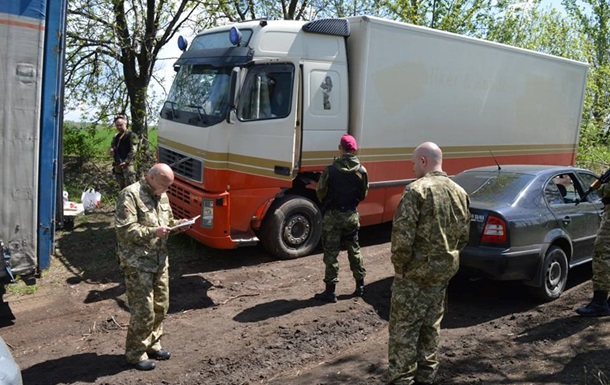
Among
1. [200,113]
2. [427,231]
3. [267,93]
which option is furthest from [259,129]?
[427,231]

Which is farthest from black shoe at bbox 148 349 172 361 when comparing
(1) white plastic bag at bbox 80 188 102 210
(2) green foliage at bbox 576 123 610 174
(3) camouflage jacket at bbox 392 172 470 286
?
(2) green foliage at bbox 576 123 610 174

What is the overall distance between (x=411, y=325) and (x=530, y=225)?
8.48ft

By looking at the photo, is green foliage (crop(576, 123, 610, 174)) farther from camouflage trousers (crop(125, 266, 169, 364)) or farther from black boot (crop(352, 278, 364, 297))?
camouflage trousers (crop(125, 266, 169, 364))

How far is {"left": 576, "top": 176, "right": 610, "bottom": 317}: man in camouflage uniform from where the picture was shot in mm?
5715

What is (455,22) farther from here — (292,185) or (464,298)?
(464,298)

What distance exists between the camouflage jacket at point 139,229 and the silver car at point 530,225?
3.33 metres

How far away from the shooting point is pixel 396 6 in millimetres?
16328

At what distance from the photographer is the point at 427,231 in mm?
4039

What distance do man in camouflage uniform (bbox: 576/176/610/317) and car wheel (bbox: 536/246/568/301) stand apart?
434 mm

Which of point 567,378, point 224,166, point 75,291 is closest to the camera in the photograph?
point 567,378

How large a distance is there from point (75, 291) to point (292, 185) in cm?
322

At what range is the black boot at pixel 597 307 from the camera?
570 centimetres

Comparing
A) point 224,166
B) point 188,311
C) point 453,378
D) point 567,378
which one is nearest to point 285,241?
point 224,166

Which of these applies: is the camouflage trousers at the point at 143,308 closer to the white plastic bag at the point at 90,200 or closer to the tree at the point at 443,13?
the white plastic bag at the point at 90,200
